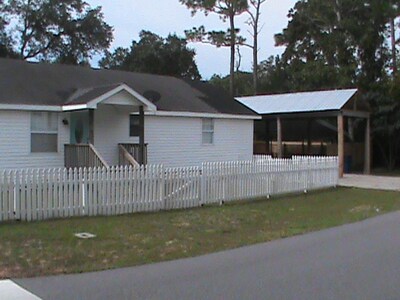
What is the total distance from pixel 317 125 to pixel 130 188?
20293 millimetres

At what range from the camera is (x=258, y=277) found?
703 cm

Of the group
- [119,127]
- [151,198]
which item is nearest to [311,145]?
[119,127]

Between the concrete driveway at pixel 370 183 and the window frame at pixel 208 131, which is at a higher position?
the window frame at pixel 208 131

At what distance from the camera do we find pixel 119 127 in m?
20.5

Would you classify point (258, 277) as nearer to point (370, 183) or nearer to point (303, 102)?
point (370, 183)

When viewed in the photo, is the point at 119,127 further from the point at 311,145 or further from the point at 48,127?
the point at 311,145

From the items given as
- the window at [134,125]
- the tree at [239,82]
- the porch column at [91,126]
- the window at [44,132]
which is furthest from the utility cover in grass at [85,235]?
the tree at [239,82]

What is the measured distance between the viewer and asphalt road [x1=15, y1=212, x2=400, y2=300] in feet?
20.5

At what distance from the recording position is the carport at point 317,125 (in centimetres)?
2634

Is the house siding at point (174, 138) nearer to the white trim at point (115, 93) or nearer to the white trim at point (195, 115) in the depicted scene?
the white trim at point (195, 115)

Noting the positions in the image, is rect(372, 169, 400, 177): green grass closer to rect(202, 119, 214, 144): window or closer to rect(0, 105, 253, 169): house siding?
rect(0, 105, 253, 169): house siding

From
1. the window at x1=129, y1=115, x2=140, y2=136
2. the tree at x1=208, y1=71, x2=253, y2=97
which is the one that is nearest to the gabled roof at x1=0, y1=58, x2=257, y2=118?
the window at x1=129, y1=115, x2=140, y2=136

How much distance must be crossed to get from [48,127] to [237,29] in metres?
30.8

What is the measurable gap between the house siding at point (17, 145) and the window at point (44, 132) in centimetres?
19
